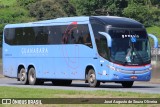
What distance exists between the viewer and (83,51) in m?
30.3

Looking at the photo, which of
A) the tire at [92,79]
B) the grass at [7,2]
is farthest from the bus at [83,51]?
the grass at [7,2]

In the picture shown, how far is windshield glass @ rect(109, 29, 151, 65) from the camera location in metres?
28.9

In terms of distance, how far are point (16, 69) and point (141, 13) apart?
6319 cm

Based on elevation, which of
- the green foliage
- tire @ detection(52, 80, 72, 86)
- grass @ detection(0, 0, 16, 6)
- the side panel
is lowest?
tire @ detection(52, 80, 72, 86)

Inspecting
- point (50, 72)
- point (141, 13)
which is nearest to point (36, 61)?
point (50, 72)

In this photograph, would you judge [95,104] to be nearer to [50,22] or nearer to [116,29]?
[116,29]

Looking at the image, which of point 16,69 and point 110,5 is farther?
point 110,5

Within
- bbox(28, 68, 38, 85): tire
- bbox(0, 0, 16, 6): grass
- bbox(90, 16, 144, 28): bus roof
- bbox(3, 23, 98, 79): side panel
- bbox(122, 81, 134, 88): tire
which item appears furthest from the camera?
bbox(0, 0, 16, 6): grass

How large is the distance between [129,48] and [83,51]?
8.12 ft

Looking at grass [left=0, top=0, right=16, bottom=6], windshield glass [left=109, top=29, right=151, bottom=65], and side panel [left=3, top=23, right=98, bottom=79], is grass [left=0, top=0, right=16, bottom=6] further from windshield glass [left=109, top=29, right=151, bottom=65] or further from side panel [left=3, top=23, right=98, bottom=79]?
windshield glass [left=109, top=29, right=151, bottom=65]

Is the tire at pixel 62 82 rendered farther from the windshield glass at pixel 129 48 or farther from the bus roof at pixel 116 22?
the windshield glass at pixel 129 48

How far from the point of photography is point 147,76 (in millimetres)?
29547

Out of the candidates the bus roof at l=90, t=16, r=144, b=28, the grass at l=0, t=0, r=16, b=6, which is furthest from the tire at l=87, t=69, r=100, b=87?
the grass at l=0, t=0, r=16, b=6

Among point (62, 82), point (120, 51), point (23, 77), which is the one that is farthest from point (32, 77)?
point (120, 51)
